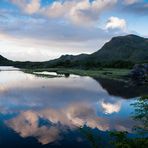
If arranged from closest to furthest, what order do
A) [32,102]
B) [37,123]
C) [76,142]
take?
1. [76,142]
2. [37,123]
3. [32,102]

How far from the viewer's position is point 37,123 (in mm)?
31562

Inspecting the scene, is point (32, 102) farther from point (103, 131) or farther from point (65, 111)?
point (103, 131)

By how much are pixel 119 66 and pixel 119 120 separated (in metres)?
130

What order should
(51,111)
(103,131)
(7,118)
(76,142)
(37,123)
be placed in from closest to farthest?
(76,142) → (103,131) → (37,123) → (7,118) → (51,111)

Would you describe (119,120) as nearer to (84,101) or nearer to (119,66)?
(84,101)

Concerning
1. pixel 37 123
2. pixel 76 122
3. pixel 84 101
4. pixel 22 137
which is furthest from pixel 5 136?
pixel 84 101

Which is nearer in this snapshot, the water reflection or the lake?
the lake

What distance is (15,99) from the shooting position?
4841cm

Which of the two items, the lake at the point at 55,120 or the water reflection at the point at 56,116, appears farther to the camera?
the water reflection at the point at 56,116

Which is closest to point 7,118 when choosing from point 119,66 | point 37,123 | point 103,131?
point 37,123

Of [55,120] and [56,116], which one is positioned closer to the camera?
[55,120]

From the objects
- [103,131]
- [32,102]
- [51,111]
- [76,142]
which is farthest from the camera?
[32,102]

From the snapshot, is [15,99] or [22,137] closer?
[22,137]

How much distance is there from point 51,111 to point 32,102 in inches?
305
